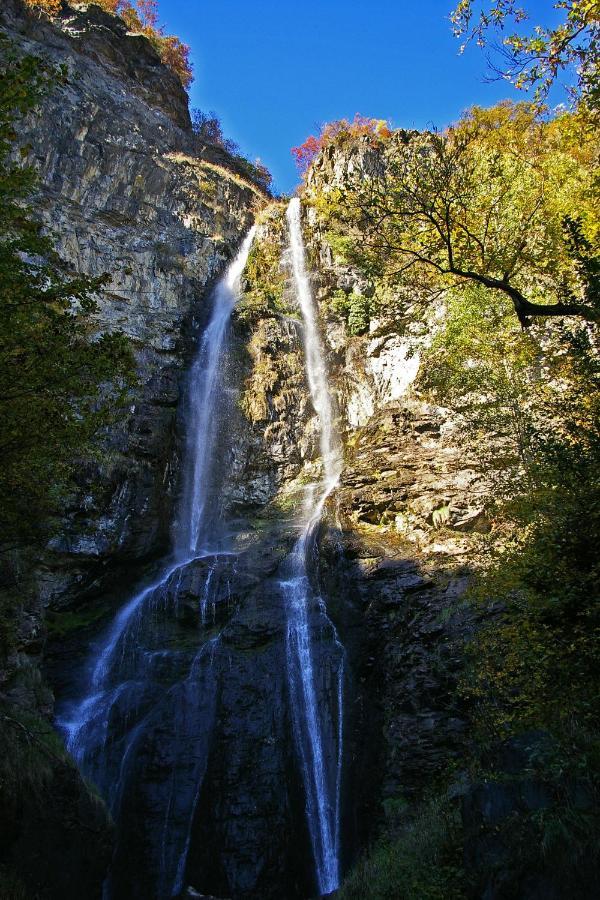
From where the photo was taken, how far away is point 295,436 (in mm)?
23984

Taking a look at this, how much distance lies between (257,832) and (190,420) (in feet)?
51.0

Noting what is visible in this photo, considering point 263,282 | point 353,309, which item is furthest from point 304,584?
point 263,282

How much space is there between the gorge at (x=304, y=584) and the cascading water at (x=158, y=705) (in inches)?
2.7

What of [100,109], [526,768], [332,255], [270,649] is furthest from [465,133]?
[100,109]

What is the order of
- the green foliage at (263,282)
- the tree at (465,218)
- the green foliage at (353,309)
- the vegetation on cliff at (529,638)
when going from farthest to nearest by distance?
the green foliage at (263,282), the green foliage at (353,309), the tree at (465,218), the vegetation on cliff at (529,638)

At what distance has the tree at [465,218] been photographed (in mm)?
8540

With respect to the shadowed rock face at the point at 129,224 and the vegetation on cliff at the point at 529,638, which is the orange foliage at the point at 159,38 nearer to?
the shadowed rock face at the point at 129,224

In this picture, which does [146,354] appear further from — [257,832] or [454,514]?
[257,832]

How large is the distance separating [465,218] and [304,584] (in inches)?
414

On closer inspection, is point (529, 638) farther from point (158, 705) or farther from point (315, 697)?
point (158, 705)

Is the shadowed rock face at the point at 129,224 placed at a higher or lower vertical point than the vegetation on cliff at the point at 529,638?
higher

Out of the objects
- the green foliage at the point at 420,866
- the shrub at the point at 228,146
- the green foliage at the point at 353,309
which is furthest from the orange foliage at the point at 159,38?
the green foliage at the point at 420,866

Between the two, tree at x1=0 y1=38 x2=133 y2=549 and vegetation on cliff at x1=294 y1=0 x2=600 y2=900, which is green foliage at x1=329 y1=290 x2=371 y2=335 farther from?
tree at x1=0 y1=38 x2=133 y2=549

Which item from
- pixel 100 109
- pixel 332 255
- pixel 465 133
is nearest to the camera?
pixel 465 133
